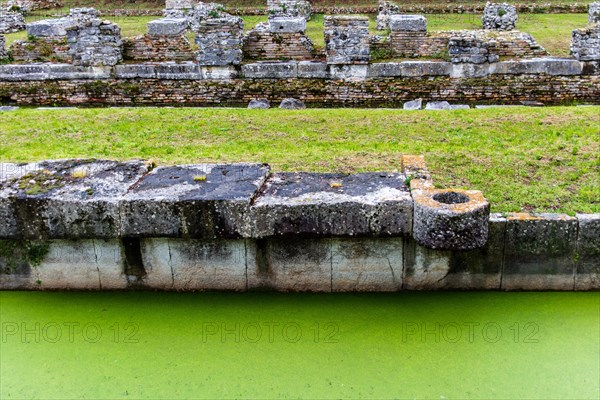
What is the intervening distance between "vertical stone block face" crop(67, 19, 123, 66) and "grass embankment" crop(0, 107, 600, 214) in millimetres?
2582

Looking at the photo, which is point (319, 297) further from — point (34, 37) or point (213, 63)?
point (34, 37)

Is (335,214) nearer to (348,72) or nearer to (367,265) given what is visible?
(367,265)

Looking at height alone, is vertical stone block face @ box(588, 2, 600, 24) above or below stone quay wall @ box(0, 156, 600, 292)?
above

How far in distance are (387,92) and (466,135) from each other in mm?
4432

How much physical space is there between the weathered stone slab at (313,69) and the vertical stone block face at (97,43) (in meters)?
3.74

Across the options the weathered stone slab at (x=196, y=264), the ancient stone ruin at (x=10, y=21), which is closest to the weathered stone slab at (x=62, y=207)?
the weathered stone slab at (x=196, y=264)

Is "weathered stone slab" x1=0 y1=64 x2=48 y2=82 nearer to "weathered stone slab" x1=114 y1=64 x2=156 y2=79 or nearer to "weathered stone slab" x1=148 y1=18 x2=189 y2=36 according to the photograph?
"weathered stone slab" x1=114 y1=64 x2=156 y2=79

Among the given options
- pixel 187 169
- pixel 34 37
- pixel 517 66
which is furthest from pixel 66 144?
pixel 517 66

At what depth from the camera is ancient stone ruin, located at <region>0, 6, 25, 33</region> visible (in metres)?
20.5

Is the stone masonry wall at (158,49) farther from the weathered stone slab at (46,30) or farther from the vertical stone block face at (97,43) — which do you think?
the weathered stone slab at (46,30)

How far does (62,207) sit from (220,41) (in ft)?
A: 26.7

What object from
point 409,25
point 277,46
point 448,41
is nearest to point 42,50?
point 277,46

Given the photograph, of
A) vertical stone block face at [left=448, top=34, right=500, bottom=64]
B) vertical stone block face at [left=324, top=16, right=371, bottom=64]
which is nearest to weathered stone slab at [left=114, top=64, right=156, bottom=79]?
vertical stone block face at [left=324, top=16, right=371, bottom=64]

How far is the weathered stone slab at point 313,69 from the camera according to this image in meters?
12.1
